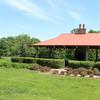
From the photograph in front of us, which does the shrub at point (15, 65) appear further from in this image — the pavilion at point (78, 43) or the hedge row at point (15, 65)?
the pavilion at point (78, 43)

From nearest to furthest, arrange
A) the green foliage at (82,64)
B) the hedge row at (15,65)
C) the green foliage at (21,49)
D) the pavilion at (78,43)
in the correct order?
the hedge row at (15,65) < the green foliage at (82,64) < the pavilion at (78,43) < the green foliage at (21,49)

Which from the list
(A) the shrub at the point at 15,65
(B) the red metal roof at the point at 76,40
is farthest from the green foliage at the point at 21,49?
(A) the shrub at the point at 15,65

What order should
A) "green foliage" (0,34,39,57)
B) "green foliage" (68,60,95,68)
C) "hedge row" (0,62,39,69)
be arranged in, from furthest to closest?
"green foliage" (0,34,39,57) → "green foliage" (68,60,95,68) → "hedge row" (0,62,39,69)

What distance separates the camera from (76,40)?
3909cm

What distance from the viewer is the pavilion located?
36487 millimetres

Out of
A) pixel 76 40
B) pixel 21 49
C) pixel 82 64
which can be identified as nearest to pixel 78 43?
pixel 76 40

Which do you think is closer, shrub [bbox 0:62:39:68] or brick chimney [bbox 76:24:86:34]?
shrub [bbox 0:62:39:68]

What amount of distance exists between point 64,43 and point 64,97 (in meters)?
25.9

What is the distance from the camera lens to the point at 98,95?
44.9 feet

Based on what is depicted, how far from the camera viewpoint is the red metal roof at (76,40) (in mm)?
36628

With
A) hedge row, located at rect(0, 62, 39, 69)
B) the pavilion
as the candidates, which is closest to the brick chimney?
the pavilion

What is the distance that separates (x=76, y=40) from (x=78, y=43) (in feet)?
6.30

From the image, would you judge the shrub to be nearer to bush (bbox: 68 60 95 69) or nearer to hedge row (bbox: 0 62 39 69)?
hedge row (bbox: 0 62 39 69)

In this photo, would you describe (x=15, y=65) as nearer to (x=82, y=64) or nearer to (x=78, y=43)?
(x=82, y=64)
